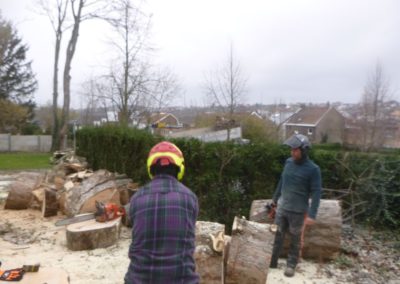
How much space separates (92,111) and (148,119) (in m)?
14.7

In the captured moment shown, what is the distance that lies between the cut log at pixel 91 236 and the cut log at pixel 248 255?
240 centimetres

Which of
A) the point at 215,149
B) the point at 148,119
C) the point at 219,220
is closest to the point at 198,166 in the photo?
the point at 215,149

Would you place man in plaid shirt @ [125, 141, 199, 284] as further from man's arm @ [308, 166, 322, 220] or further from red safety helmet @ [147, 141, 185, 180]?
man's arm @ [308, 166, 322, 220]

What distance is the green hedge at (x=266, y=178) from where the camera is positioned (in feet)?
23.6

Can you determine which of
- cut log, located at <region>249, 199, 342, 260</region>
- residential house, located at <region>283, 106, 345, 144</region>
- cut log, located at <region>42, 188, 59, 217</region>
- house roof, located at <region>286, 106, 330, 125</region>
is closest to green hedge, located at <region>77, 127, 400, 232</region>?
cut log, located at <region>249, 199, 342, 260</region>

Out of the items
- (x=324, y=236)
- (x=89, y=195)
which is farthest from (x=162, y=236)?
(x=89, y=195)

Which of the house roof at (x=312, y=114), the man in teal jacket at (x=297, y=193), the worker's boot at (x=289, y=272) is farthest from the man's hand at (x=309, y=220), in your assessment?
the house roof at (x=312, y=114)

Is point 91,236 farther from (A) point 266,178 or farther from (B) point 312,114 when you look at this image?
(B) point 312,114

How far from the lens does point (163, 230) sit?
96.3 inches

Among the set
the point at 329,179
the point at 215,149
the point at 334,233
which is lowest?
the point at 334,233

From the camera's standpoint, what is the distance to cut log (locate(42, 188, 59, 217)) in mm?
8930

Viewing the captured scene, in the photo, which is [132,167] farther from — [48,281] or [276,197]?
[48,281]

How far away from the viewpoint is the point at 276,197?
579 cm

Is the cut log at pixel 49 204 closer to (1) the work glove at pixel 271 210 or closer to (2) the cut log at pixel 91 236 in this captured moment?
(2) the cut log at pixel 91 236
